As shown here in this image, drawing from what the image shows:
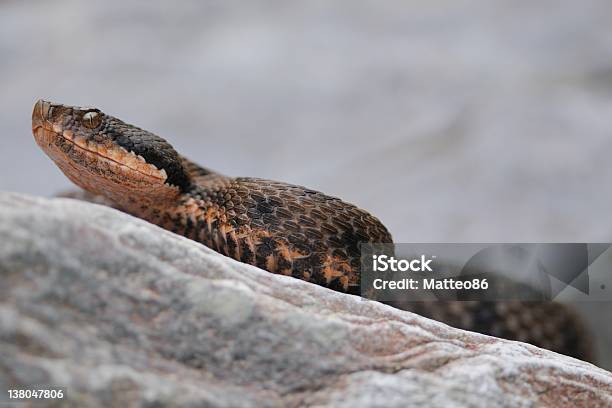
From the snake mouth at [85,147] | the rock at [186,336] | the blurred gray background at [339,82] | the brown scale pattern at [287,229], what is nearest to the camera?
the rock at [186,336]

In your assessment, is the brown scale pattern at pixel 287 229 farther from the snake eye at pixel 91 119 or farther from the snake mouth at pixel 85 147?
the snake eye at pixel 91 119

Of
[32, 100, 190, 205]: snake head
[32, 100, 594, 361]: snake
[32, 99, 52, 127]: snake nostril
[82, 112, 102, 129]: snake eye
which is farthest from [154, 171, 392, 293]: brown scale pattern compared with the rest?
[32, 99, 52, 127]: snake nostril

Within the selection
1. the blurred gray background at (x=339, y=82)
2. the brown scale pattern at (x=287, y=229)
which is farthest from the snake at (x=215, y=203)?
the blurred gray background at (x=339, y=82)

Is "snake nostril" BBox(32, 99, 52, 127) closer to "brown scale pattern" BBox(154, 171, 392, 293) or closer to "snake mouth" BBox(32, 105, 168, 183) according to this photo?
"snake mouth" BBox(32, 105, 168, 183)

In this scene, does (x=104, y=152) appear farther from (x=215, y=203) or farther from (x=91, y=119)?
(x=215, y=203)

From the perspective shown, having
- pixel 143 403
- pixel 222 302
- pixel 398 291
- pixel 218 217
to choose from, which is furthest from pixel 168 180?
pixel 143 403
